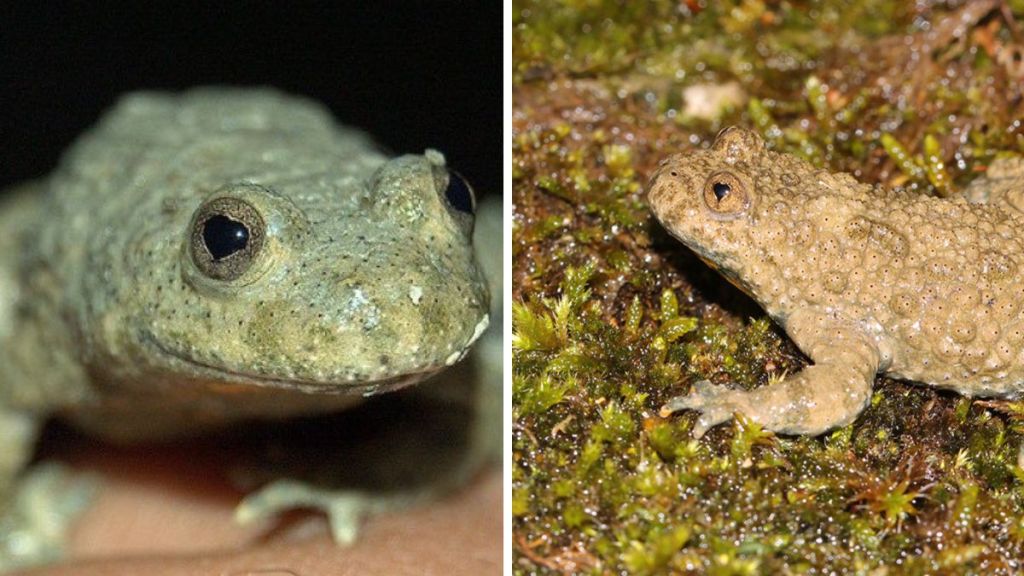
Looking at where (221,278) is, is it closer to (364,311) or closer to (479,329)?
(364,311)

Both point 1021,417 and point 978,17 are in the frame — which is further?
point 978,17

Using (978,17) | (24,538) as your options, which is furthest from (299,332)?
(978,17)

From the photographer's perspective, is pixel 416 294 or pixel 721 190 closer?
pixel 416 294

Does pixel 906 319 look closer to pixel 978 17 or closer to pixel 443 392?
pixel 978 17

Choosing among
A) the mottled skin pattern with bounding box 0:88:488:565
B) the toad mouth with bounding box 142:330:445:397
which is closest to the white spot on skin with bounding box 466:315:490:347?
the mottled skin pattern with bounding box 0:88:488:565

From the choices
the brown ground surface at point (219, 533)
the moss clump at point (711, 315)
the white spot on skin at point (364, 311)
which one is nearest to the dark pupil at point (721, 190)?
the moss clump at point (711, 315)

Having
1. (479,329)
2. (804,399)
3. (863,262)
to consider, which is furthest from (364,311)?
(863,262)

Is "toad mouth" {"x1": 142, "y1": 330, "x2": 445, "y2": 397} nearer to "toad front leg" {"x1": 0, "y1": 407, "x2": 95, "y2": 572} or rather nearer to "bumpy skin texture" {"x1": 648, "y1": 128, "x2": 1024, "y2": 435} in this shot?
"bumpy skin texture" {"x1": 648, "y1": 128, "x2": 1024, "y2": 435}

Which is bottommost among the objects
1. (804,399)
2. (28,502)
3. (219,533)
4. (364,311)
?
(28,502)
